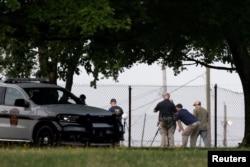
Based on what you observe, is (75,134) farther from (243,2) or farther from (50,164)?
(50,164)

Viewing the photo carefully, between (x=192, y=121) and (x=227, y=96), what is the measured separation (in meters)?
3.41

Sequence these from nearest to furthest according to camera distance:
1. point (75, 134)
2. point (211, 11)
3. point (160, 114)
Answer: point (75, 134), point (211, 11), point (160, 114)

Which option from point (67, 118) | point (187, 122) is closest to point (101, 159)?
point (67, 118)

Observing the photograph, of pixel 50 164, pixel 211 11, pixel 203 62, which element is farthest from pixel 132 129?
pixel 50 164

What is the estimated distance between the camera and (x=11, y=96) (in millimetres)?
22109

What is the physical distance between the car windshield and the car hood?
0.39 m

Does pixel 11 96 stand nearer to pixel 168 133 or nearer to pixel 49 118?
pixel 49 118

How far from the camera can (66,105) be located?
21734mm

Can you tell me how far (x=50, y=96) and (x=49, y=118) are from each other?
4.15 feet

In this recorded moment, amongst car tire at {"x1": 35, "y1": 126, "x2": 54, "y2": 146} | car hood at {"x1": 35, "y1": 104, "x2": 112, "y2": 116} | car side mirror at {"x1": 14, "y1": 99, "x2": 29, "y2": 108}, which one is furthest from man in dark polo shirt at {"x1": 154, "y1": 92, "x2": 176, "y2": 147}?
car tire at {"x1": 35, "y1": 126, "x2": 54, "y2": 146}

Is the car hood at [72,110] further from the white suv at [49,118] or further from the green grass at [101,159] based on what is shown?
the green grass at [101,159]

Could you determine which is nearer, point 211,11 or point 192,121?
point 211,11

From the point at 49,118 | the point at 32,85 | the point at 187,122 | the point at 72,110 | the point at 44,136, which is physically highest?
the point at 32,85

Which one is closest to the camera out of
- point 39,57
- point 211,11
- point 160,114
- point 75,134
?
point 75,134
